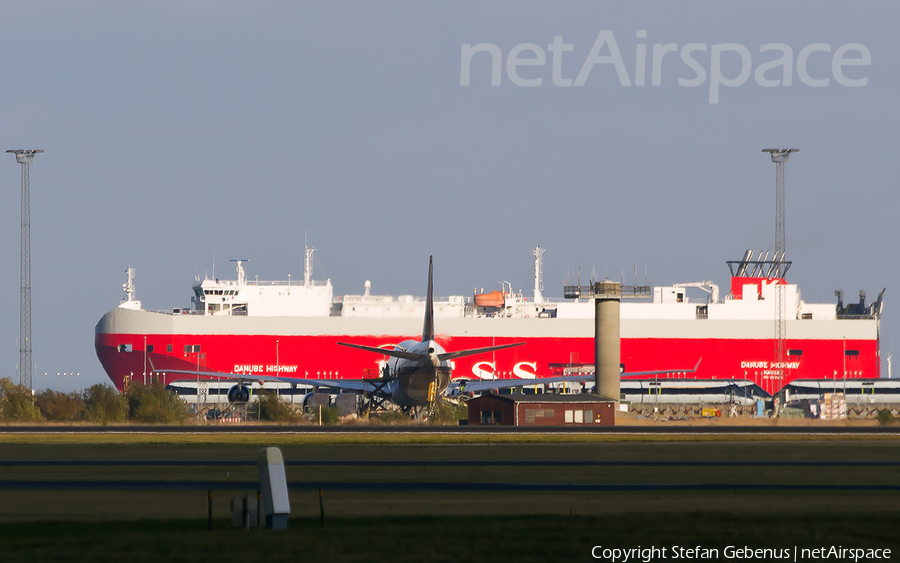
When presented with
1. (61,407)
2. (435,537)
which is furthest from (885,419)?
(435,537)

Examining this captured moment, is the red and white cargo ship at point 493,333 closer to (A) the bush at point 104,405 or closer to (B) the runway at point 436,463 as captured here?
(A) the bush at point 104,405

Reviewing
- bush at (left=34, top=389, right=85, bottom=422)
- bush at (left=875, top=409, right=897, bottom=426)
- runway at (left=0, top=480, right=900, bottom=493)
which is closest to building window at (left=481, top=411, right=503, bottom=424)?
bush at (left=875, top=409, right=897, bottom=426)

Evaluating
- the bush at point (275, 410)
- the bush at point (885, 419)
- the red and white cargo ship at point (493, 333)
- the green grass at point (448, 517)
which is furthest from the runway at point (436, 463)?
the red and white cargo ship at point (493, 333)

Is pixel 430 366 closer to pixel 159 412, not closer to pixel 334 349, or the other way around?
pixel 159 412

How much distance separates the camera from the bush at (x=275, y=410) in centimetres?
7875

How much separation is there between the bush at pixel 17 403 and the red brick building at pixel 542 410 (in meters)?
31.5

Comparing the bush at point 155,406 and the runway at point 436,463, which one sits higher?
the runway at point 436,463

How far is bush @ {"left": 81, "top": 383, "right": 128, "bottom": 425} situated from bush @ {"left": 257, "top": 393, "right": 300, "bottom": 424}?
9.99 metres

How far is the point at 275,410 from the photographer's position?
7888cm

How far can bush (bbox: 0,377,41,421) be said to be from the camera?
7444 centimetres

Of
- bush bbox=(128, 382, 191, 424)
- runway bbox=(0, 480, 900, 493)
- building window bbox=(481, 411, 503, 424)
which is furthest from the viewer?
bush bbox=(128, 382, 191, 424)

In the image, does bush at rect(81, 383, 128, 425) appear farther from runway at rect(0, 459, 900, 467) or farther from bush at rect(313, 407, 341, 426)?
runway at rect(0, 459, 900, 467)

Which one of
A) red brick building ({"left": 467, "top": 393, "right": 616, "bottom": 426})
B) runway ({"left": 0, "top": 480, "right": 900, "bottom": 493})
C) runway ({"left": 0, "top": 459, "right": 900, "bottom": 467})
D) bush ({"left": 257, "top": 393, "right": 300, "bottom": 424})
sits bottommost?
bush ({"left": 257, "top": 393, "right": 300, "bottom": 424})

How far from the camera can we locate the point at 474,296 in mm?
131250
